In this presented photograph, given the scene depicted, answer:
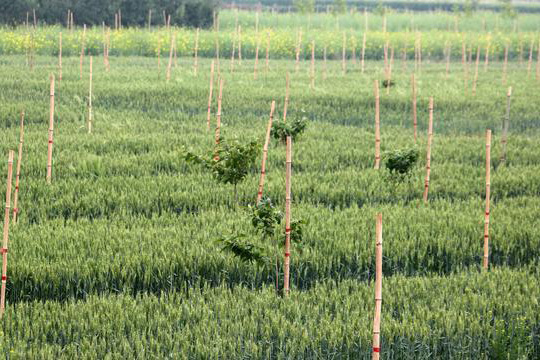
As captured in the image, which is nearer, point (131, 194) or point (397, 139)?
point (131, 194)

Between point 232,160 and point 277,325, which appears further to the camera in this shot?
point 232,160

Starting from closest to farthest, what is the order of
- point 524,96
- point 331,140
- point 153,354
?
point 153,354 < point 331,140 < point 524,96

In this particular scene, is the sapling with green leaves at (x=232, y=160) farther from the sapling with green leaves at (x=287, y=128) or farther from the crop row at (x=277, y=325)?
the crop row at (x=277, y=325)

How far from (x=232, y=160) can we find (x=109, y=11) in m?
30.6

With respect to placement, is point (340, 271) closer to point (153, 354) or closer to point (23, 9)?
point (153, 354)

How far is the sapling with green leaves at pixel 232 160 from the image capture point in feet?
30.7

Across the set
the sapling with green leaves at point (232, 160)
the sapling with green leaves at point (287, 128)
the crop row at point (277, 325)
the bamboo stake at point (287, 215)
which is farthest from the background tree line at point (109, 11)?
the crop row at point (277, 325)

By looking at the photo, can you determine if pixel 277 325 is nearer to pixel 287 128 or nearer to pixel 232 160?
pixel 232 160

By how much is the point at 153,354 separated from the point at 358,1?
80.3 meters

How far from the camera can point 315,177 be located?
11.3 meters

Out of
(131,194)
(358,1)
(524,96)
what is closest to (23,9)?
(524,96)

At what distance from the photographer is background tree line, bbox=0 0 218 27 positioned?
35156 mm

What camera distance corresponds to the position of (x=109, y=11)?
38156 millimetres

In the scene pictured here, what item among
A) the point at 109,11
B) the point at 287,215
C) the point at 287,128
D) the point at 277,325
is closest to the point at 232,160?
the point at 287,215
